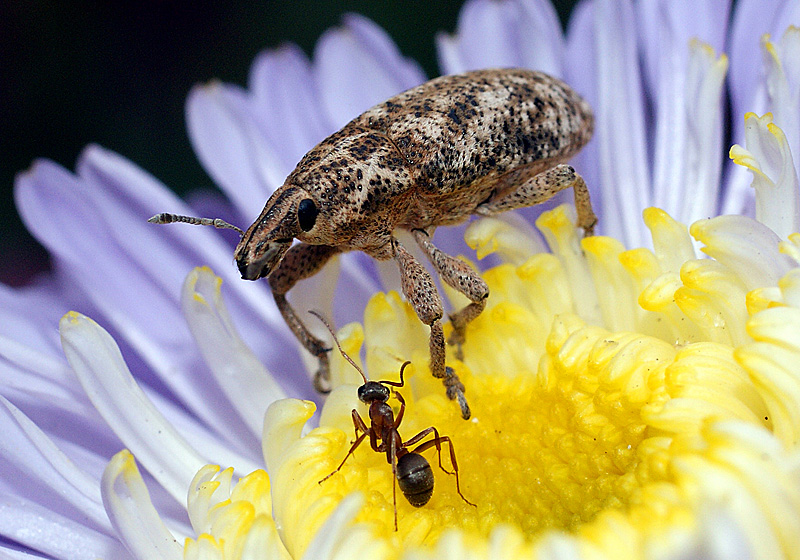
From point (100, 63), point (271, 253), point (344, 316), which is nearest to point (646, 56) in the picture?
point (344, 316)

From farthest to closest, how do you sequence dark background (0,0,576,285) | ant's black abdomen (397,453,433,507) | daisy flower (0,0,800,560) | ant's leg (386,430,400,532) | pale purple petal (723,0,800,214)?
1. dark background (0,0,576,285)
2. pale purple petal (723,0,800,214)
3. ant's leg (386,430,400,532)
4. ant's black abdomen (397,453,433,507)
5. daisy flower (0,0,800,560)

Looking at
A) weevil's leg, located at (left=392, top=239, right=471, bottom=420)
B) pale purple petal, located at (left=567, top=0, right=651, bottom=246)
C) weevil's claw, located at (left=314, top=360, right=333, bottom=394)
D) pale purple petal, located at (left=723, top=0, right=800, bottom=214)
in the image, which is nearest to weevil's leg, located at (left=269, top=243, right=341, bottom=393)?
weevil's claw, located at (left=314, top=360, right=333, bottom=394)

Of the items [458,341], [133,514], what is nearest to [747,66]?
[458,341]

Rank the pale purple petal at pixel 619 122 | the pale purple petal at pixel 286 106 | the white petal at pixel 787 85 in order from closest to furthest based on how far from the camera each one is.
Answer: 1. the white petal at pixel 787 85
2. the pale purple petal at pixel 619 122
3. the pale purple petal at pixel 286 106

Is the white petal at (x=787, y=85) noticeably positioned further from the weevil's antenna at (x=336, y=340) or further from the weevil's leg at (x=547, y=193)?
the weevil's antenna at (x=336, y=340)

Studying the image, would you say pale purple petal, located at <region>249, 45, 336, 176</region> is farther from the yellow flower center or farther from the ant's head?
the ant's head

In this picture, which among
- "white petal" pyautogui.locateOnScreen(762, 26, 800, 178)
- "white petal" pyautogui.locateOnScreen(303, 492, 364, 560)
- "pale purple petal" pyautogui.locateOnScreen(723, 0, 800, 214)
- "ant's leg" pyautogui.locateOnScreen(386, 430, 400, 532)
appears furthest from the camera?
"pale purple petal" pyautogui.locateOnScreen(723, 0, 800, 214)

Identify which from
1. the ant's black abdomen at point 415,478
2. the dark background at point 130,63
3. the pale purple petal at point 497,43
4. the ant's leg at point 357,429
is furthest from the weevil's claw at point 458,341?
the dark background at point 130,63

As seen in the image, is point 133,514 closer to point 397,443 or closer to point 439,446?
point 397,443
